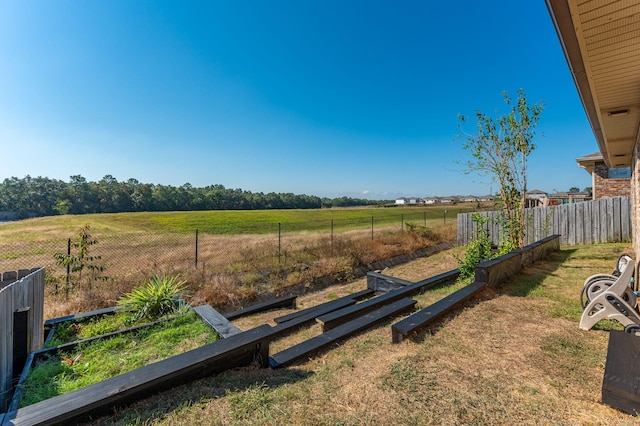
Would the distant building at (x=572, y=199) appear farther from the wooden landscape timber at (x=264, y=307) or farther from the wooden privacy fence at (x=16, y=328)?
the wooden privacy fence at (x=16, y=328)

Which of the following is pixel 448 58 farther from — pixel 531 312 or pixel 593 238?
pixel 531 312

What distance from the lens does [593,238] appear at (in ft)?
30.2

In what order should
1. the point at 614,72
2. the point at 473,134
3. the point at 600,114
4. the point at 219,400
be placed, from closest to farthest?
the point at 219,400, the point at 614,72, the point at 600,114, the point at 473,134

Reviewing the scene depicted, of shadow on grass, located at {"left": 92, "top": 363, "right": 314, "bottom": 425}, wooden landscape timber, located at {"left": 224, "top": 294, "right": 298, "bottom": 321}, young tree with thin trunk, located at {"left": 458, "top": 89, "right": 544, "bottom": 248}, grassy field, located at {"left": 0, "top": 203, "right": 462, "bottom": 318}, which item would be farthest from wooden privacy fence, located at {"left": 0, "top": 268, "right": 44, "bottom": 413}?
young tree with thin trunk, located at {"left": 458, "top": 89, "right": 544, "bottom": 248}

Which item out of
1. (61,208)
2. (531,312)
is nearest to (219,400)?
(531,312)

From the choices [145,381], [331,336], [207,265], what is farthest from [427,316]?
[207,265]

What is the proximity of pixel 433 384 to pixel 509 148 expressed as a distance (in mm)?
6764

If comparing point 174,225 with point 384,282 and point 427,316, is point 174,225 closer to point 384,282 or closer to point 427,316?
point 384,282

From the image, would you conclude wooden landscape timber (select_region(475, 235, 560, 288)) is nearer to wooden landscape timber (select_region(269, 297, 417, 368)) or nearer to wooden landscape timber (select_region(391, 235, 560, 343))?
wooden landscape timber (select_region(391, 235, 560, 343))

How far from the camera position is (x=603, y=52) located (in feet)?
8.43

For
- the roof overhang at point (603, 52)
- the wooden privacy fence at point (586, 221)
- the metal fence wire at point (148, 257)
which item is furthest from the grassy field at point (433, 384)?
the wooden privacy fence at point (586, 221)

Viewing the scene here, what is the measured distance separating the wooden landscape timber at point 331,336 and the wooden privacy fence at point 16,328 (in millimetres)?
2228

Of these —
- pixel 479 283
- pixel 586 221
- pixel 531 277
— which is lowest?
pixel 531 277

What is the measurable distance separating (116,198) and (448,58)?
49.2 m
